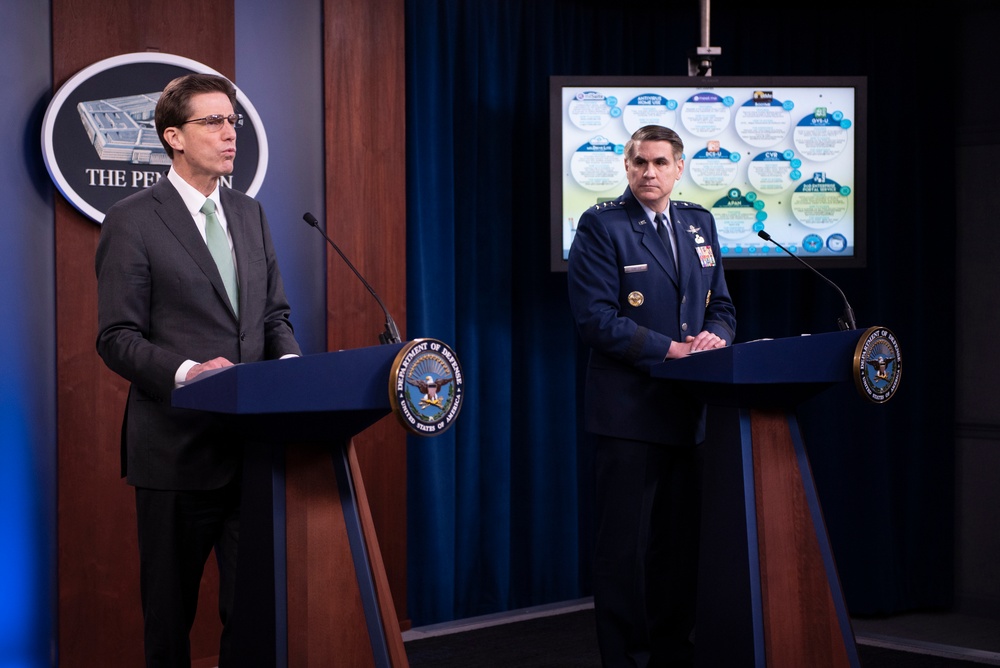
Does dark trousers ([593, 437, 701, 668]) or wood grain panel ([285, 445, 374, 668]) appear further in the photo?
dark trousers ([593, 437, 701, 668])

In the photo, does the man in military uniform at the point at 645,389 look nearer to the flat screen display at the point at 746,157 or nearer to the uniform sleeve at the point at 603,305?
the uniform sleeve at the point at 603,305

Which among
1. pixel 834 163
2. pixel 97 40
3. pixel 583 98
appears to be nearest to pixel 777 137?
pixel 834 163

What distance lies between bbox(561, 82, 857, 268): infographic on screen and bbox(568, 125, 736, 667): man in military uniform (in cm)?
79

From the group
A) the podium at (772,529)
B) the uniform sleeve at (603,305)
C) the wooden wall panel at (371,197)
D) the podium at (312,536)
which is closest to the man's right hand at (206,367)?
the podium at (312,536)

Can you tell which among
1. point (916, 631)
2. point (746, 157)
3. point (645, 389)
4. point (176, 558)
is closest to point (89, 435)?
point (176, 558)

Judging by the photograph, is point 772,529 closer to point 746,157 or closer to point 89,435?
point 746,157

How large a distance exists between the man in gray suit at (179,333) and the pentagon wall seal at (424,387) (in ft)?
1.66

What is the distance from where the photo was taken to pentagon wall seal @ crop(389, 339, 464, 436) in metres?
1.78

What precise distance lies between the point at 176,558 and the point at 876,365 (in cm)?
162

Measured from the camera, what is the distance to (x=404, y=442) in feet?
12.5

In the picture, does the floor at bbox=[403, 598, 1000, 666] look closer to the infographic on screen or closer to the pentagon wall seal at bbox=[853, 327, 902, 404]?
the infographic on screen

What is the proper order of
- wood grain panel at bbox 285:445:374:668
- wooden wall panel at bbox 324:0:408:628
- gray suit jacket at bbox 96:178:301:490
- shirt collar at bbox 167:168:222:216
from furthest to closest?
wooden wall panel at bbox 324:0:408:628, shirt collar at bbox 167:168:222:216, gray suit jacket at bbox 96:178:301:490, wood grain panel at bbox 285:445:374:668

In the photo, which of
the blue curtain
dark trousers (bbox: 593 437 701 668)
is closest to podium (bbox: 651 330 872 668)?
dark trousers (bbox: 593 437 701 668)

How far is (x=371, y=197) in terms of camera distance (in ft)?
12.2
